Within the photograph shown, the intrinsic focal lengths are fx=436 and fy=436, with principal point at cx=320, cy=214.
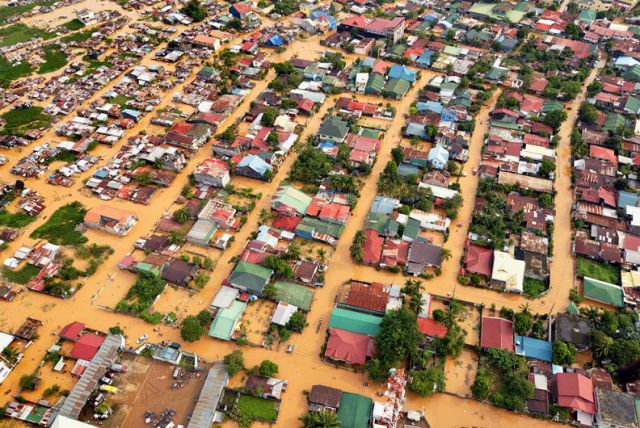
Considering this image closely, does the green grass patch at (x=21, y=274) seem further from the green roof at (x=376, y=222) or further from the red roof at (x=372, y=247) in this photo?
the green roof at (x=376, y=222)

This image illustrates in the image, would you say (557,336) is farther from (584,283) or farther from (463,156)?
(463,156)

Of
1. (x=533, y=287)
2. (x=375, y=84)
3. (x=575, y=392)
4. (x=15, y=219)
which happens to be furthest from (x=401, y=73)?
(x=15, y=219)

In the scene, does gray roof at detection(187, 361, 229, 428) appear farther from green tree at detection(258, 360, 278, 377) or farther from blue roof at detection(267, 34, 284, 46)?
blue roof at detection(267, 34, 284, 46)

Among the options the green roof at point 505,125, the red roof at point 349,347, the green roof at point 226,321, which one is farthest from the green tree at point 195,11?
the red roof at point 349,347

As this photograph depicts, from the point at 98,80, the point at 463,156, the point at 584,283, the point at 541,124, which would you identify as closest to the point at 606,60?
the point at 541,124

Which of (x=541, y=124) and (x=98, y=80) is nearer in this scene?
(x=541, y=124)

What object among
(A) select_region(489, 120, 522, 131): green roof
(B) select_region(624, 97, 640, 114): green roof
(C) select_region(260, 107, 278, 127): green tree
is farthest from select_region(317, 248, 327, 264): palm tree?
(B) select_region(624, 97, 640, 114): green roof
